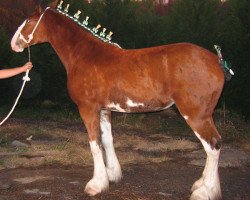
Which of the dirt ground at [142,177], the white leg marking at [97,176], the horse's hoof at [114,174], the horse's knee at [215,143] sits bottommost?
the dirt ground at [142,177]

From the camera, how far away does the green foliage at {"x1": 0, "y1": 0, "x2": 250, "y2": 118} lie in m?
9.46

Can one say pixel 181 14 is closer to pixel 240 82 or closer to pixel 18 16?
pixel 240 82

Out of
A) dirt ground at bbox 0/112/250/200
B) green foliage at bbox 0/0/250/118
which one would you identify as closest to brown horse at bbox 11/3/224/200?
dirt ground at bbox 0/112/250/200

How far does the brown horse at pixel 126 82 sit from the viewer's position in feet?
15.0

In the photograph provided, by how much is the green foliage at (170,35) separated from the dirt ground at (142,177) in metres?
2.51

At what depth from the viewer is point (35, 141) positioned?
335 inches

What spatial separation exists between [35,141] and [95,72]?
401 cm

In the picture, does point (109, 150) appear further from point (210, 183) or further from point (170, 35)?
point (170, 35)

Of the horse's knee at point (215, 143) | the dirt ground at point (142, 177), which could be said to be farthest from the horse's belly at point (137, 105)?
the dirt ground at point (142, 177)

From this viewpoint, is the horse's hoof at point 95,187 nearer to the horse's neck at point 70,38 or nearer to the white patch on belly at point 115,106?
the white patch on belly at point 115,106

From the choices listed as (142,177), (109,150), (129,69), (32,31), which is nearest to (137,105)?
(129,69)

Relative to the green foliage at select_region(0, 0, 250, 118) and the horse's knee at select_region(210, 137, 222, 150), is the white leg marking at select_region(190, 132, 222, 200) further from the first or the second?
the green foliage at select_region(0, 0, 250, 118)

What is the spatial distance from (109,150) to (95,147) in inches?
21.8

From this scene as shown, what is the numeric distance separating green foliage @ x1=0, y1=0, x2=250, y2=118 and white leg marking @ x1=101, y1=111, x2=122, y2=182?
4905mm
